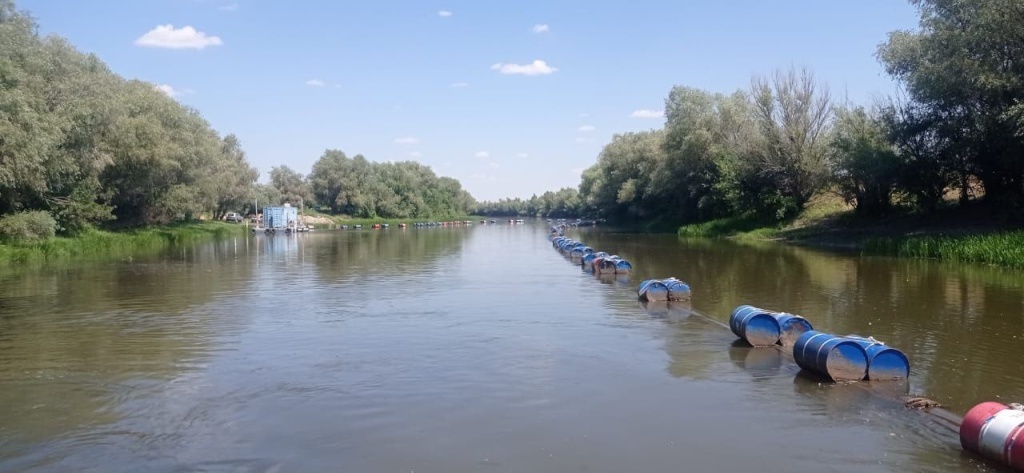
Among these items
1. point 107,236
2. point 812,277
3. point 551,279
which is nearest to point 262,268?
point 551,279

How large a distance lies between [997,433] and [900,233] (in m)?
38.9

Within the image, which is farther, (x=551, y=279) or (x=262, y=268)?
(x=262, y=268)

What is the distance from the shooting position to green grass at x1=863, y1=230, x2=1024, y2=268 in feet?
96.6

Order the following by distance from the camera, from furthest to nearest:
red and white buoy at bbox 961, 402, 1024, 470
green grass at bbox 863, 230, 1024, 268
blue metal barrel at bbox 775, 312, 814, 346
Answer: green grass at bbox 863, 230, 1024, 268, blue metal barrel at bbox 775, 312, 814, 346, red and white buoy at bbox 961, 402, 1024, 470

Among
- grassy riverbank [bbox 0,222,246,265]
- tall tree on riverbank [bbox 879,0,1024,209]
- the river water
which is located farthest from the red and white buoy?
grassy riverbank [bbox 0,222,246,265]

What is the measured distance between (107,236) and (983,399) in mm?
54040

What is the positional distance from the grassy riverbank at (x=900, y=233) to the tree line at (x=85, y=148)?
41.8m

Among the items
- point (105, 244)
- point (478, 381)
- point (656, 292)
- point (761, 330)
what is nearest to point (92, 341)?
point (478, 381)

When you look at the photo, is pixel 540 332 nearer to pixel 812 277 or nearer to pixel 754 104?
pixel 812 277

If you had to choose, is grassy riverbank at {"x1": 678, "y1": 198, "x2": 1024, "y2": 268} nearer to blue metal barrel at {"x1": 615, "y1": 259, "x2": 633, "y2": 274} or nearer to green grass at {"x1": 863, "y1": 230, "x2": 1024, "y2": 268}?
green grass at {"x1": 863, "y1": 230, "x2": 1024, "y2": 268}

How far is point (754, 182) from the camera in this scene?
61.4 m

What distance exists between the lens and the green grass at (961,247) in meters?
29.4

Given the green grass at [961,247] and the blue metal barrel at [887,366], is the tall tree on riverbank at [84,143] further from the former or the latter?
the green grass at [961,247]

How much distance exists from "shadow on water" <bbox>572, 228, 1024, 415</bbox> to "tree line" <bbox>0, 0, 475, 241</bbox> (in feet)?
94.9
